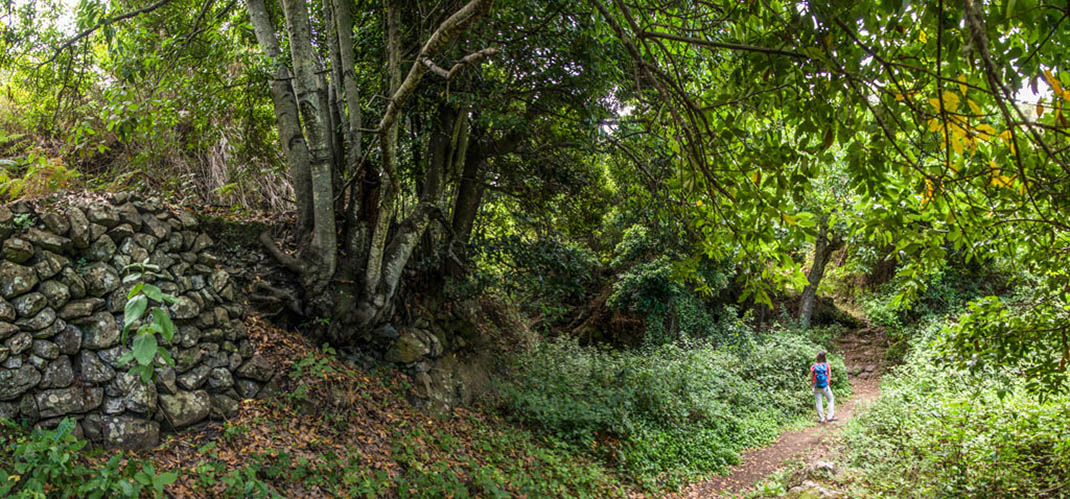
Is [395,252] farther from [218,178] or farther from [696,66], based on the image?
[696,66]

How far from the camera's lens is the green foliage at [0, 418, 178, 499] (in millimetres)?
2805

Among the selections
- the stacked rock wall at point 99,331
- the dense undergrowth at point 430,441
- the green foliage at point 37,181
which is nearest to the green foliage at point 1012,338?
the dense undergrowth at point 430,441

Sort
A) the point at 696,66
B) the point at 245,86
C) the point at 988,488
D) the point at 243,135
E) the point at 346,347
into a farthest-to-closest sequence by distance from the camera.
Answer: the point at 243,135
the point at 245,86
the point at 346,347
the point at 696,66
the point at 988,488

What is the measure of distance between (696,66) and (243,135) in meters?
5.84

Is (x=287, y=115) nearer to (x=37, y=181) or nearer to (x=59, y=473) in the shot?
(x=37, y=181)

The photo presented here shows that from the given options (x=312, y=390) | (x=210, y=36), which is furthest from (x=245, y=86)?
(x=312, y=390)

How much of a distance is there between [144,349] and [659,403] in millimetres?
7977

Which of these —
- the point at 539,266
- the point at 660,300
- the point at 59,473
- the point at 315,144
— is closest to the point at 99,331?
the point at 59,473

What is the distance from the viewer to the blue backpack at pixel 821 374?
9953 millimetres

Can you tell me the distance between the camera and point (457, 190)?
820cm

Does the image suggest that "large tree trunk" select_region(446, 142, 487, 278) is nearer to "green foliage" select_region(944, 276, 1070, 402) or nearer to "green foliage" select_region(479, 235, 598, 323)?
"green foliage" select_region(479, 235, 598, 323)

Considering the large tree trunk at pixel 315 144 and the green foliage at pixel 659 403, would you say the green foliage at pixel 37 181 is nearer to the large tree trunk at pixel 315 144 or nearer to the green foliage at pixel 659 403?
the large tree trunk at pixel 315 144

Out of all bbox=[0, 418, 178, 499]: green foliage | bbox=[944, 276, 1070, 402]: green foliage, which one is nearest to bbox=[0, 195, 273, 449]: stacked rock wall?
bbox=[0, 418, 178, 499]: green foliage

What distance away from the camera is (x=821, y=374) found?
9.95 metres
